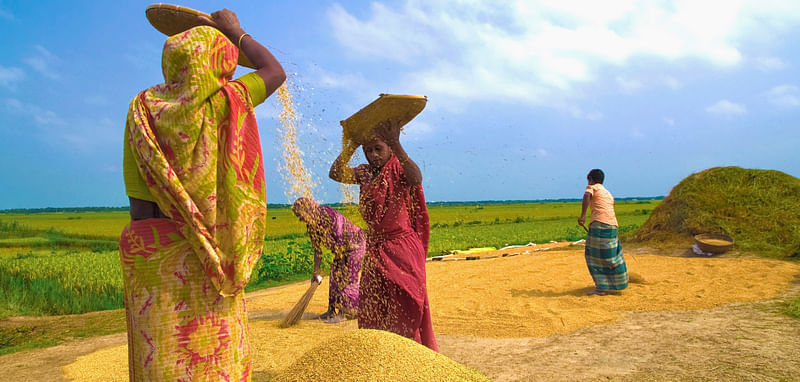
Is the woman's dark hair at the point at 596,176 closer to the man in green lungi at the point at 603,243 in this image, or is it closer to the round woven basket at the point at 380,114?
the man in green lungi at the point at 603,243

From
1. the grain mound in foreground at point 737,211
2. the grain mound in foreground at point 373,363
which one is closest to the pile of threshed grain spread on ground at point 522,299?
the grain mound in foreground at point 373,363

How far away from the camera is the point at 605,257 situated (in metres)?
6.91

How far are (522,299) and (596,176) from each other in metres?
2.23

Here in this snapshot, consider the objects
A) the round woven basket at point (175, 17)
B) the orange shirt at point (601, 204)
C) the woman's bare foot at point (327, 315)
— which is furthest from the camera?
the orange shirt at point (601, 204)

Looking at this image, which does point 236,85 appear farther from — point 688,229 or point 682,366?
point 688,229

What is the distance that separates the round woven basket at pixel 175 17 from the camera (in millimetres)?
2248

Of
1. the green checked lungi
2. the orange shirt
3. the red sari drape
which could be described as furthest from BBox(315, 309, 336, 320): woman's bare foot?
the orange shirt

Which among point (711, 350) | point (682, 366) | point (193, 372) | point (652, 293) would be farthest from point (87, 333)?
point (652, 293)

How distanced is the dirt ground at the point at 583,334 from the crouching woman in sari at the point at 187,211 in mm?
2105

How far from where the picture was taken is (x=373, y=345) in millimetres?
2762

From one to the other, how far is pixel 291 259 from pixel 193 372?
9.24 metres

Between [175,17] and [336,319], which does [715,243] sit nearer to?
[336,319]

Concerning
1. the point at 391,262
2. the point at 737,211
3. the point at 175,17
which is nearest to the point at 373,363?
the point at 391,262

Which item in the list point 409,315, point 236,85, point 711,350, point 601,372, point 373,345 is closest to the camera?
point 236,85
